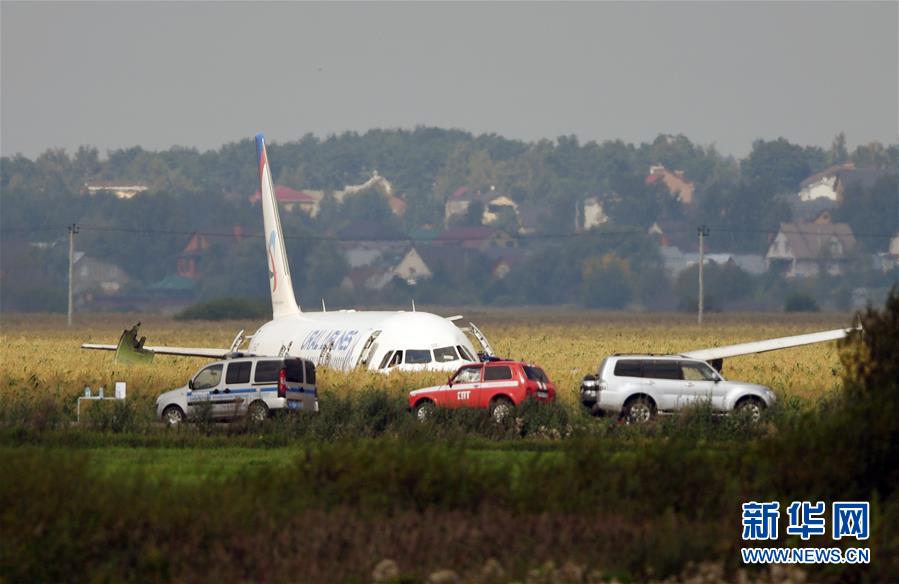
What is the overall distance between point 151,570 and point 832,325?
106716 mm

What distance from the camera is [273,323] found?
55.9 metres

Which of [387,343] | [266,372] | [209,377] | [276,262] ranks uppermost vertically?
[276,262]

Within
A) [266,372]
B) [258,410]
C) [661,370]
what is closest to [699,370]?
[661,370]

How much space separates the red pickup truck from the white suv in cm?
140

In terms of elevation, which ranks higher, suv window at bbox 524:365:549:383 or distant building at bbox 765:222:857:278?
distant building at bbox 765:222:857:278

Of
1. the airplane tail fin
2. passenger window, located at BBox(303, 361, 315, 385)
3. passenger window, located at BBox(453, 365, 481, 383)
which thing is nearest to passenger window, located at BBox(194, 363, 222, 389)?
passenger window, located at BBox(303, 361, 315, 385)

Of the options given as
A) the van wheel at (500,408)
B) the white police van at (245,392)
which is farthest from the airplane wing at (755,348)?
the white police van at (245,392)

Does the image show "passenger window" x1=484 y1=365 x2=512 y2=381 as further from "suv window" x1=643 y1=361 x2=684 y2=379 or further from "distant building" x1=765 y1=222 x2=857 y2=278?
"distant building" x1=765 y1=222 x2=857 y2=278

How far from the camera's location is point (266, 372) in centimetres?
3719

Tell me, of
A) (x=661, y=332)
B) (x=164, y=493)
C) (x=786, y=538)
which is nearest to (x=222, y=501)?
(x=164, y=493)

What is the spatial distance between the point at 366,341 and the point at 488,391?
9099mm

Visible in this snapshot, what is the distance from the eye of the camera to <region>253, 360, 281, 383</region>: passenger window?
3697 cm

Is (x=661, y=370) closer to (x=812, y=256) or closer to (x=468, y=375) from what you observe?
(x=468, y=375)

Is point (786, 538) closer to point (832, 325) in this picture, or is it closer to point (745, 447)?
point (745, 447)
